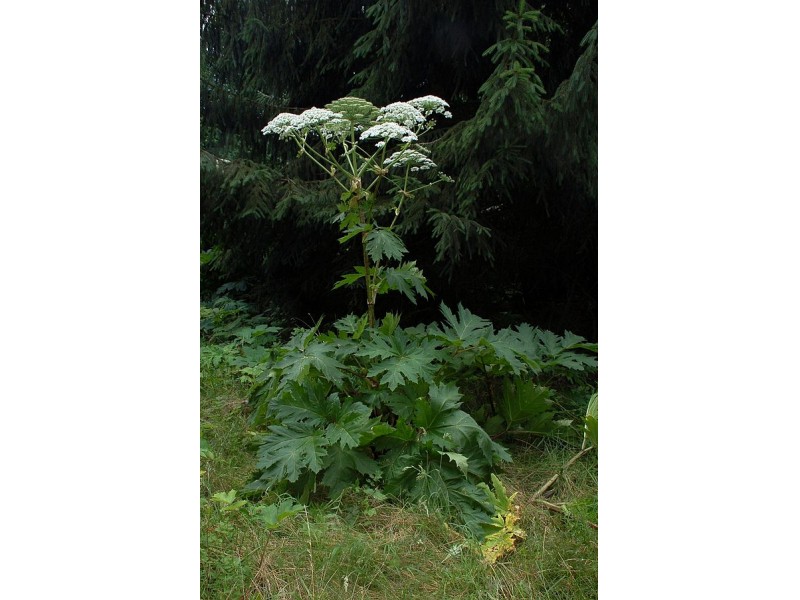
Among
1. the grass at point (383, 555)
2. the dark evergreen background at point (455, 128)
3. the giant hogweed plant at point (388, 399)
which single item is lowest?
the grass at point (383, 555)

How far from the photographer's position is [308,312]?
9.21 ft

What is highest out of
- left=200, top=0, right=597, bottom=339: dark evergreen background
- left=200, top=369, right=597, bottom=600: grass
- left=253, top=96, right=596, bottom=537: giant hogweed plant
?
left=200, top=0, right=597, bottom=339: dark evergreen background

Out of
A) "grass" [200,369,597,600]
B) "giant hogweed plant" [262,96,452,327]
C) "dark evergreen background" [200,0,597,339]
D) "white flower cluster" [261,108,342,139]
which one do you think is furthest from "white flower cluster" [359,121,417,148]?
"grass" [200,369,597,600]

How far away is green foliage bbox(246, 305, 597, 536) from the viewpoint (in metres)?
1.62

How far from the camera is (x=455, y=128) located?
7.55 ft

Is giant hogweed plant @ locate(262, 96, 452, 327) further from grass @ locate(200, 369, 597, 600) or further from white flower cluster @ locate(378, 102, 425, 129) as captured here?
grass @ locate(200, 369, 597, 600)

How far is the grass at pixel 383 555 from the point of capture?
1.34 metres

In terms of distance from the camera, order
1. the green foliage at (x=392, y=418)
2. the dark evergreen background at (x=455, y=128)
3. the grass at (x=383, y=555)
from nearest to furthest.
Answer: the grass at (x=383, y=555) < the green foliage at (x=392, y=418) < the dark evergreen background at (x=455, y=128)

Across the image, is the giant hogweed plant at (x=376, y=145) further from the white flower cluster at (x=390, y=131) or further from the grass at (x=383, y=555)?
the grass at (x=383, y=555)

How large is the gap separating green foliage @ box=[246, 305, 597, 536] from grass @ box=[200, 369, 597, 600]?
0.08 m

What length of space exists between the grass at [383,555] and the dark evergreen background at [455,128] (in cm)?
97

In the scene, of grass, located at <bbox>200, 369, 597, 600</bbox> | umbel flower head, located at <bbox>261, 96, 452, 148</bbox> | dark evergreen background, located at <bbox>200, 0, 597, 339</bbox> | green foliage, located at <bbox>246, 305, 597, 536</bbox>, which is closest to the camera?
grass, located at <bbox>200, 369, 597, 600</bbox>

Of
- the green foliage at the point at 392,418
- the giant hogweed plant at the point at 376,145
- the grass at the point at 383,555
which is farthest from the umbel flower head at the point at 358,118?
the grass at the point at 383,555
